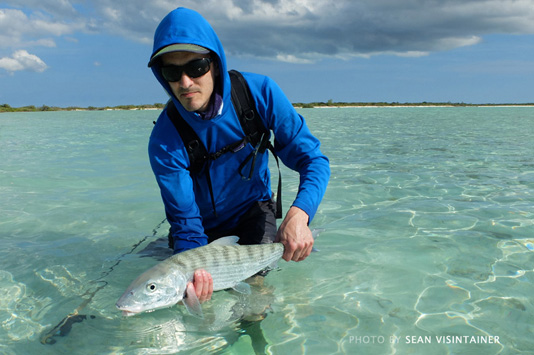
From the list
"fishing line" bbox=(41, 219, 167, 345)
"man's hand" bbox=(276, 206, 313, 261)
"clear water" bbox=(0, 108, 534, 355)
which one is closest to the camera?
"man's hand" bbox=(276, 206, 313, 261)

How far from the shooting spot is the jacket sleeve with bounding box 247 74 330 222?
3.34 meters

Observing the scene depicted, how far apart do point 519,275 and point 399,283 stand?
1129 mm

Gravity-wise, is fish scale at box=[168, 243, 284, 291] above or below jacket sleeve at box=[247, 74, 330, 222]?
below

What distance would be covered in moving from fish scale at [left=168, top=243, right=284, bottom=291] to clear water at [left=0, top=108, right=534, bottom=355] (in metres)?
0.55

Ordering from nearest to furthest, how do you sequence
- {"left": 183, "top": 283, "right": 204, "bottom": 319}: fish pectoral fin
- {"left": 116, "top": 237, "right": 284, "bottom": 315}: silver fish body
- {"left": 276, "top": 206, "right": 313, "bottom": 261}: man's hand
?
{"left": 116, "top": 237, "right": 284, "bottom": 315}: silver fish body
{"left": 183, "top": 283, "right": 204, "bottom": 319}: fish pectoral fin
{"left": 276, "top": 206, "right": 313, "bottom": 261}: man's hand

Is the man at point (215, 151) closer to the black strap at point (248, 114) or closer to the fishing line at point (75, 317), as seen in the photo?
the black strap at point (248, 114)

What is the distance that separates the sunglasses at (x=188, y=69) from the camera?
9.92ft

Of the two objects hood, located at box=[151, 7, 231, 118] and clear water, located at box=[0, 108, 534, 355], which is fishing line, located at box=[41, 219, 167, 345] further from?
hood, located at box=[151, 7, 231, 118]

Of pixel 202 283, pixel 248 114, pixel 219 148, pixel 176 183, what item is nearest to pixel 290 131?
pixel 248 114


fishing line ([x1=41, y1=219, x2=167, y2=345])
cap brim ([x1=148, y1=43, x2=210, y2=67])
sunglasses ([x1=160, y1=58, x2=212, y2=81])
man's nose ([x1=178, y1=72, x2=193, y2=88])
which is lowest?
fishing line ([x1=41, y1=219, x2=167, y2=345])

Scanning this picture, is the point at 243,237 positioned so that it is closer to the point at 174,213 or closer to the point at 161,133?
the point at 174,213

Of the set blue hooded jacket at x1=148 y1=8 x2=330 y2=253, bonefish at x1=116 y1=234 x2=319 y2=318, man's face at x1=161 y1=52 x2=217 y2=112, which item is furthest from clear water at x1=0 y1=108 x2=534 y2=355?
man's face at x1=161 y1=52 x2=217 y2=112

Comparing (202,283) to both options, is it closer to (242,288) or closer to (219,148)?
(242,288)

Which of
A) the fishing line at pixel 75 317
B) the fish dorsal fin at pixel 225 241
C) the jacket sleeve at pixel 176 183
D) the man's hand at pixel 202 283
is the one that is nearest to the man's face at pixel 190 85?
the jacket sleeve at pixel 176 183
